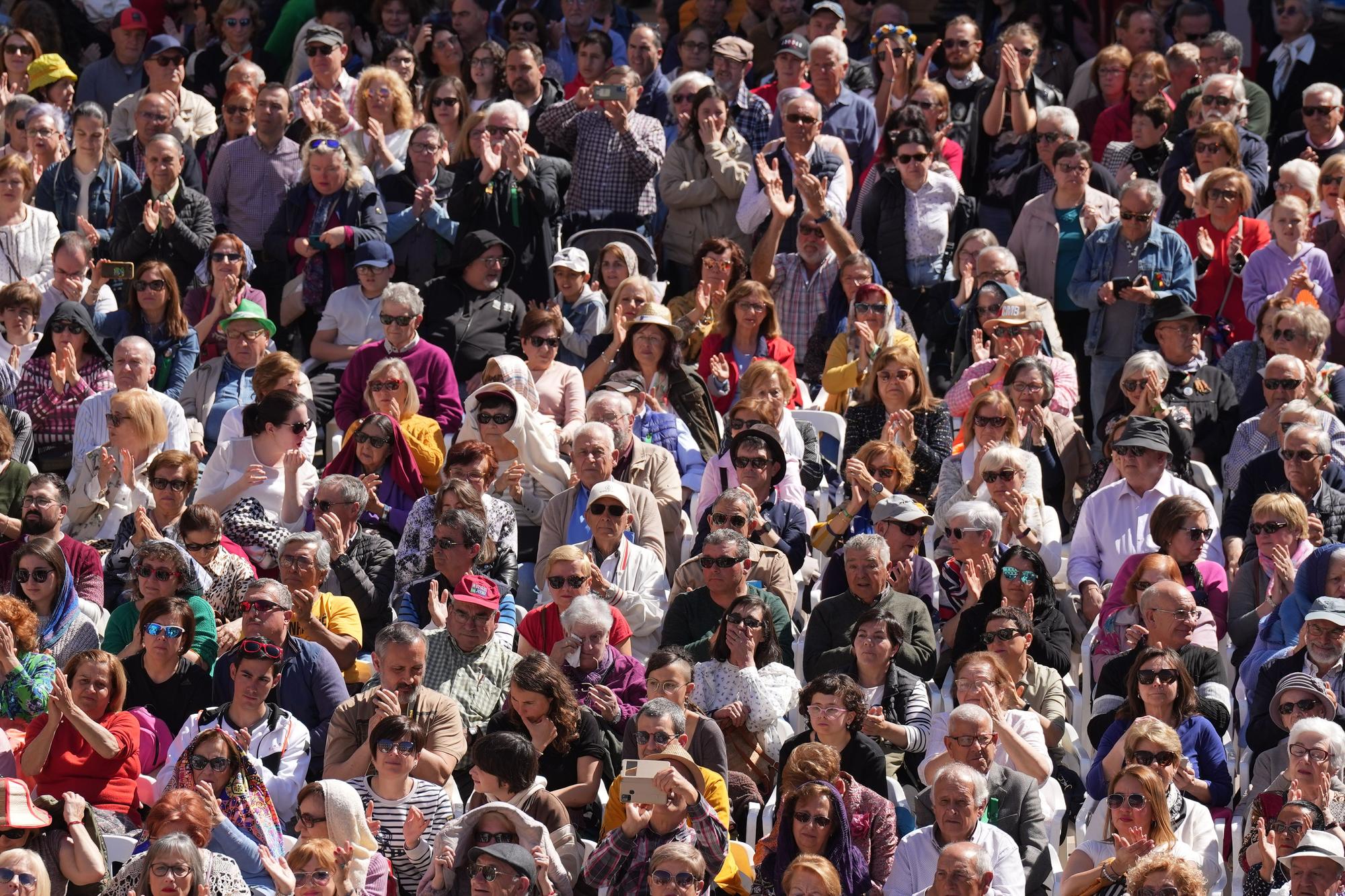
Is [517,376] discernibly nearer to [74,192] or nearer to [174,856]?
[74,192]

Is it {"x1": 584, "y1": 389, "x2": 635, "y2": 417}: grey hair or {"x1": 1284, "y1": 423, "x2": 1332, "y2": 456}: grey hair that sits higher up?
{"x1": 1284, "y1": 423, "x2": 1332, "y2": 456}: grey hair

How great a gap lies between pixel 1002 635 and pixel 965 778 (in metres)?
1.10

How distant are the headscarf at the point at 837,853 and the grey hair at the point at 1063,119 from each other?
5.63 metres

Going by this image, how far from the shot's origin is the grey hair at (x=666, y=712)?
29.1 ft

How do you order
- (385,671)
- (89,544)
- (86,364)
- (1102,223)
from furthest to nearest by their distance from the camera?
(1102,223) → (86,364) → (89,544) → (385,671)

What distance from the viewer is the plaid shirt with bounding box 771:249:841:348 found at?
12.6 m

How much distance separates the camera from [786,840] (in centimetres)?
860

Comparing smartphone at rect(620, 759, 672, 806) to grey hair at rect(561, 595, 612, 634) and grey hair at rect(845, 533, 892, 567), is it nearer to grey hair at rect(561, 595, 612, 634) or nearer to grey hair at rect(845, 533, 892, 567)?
grey hair at rect(561, 595, 612, 634)

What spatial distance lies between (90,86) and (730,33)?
3693 millimetres

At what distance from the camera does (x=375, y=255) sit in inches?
489

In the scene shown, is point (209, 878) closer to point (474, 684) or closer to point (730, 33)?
point (474, 684)

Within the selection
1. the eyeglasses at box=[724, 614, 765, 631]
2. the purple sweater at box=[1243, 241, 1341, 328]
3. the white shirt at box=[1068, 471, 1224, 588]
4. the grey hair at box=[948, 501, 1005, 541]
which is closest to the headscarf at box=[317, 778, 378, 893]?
the eyeglasses at box=[724, 614, 765, 631]

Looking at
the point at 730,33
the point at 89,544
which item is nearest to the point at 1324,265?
the point at 730,33

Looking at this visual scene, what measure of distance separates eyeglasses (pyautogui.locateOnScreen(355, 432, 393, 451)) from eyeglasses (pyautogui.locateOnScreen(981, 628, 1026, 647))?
2.84 m
